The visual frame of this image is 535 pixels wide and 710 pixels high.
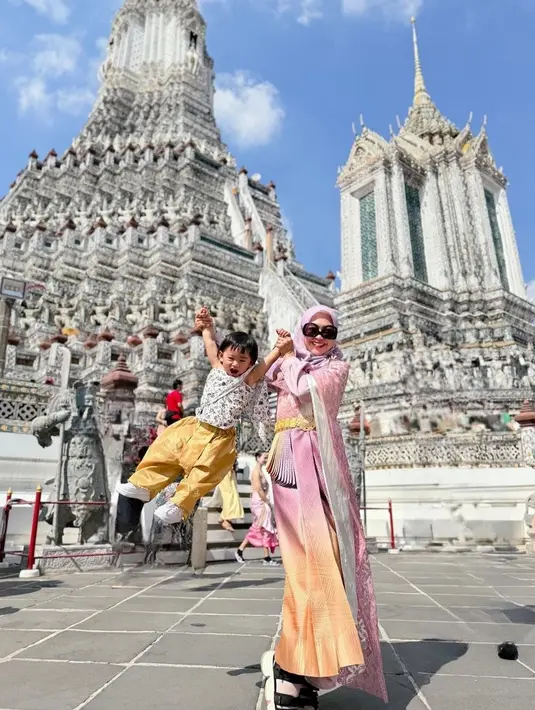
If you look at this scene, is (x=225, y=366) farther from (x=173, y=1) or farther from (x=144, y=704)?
(x=173, y=1)

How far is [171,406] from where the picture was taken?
729 centimetres

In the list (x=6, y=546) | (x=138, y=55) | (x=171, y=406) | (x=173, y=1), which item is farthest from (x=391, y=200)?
(x=173, y=1)

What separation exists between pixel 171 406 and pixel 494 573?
4606mm

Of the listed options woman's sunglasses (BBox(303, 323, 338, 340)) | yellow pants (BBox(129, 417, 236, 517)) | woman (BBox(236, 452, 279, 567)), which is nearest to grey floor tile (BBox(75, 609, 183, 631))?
yellow pants (BBox(129, 417, 236, 517))

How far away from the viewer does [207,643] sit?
2.47 meters

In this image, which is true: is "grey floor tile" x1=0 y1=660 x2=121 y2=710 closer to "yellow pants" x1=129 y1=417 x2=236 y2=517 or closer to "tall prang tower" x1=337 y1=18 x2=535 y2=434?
"yellow pants" x1=129 y1=417 x2=236 y2=517

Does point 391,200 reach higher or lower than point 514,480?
higher

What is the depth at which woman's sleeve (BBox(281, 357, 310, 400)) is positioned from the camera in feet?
7.00

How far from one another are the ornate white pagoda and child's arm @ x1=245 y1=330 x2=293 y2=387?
8.53 m

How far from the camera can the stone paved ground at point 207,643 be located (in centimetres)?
180

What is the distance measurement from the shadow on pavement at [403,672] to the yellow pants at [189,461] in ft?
3.57

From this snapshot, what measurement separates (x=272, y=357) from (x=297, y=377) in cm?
32

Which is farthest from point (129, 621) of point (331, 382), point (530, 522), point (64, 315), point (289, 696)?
point (64, 315)

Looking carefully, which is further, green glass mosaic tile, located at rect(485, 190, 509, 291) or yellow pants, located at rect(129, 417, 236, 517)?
green glass mosaic tile, located at rect(485, 190, 509, 291)
